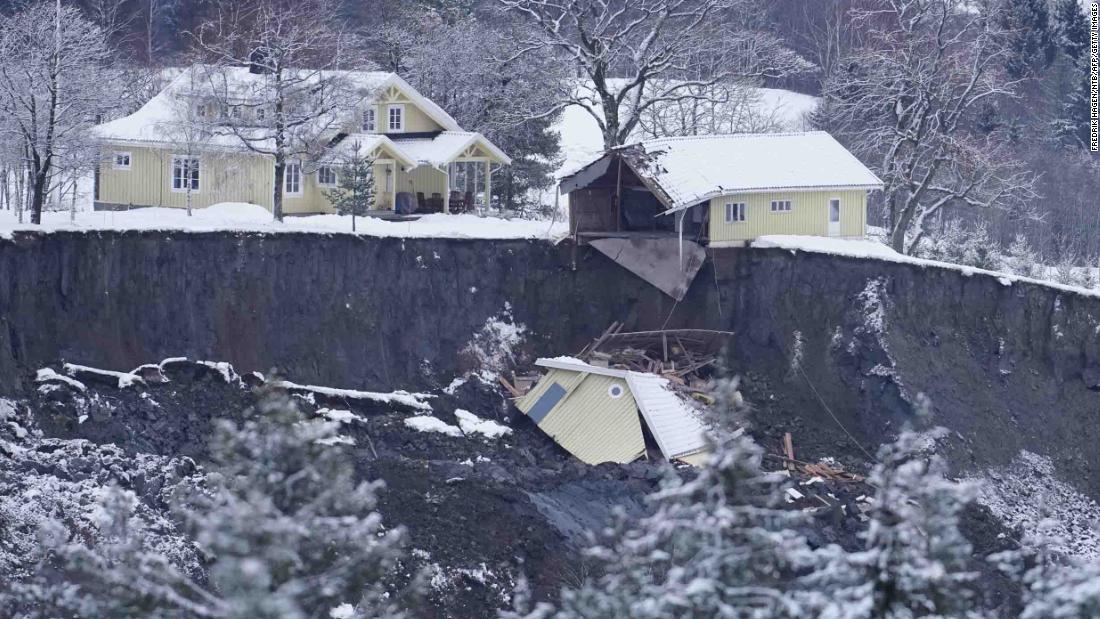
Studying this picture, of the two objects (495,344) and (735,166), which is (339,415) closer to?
→ (495,344)

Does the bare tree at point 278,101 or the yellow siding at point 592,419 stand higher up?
the bare tree at point 278,101

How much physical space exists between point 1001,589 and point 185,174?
26450mm

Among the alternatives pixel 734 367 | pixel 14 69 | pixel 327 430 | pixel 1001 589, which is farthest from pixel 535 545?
pixel 14 69

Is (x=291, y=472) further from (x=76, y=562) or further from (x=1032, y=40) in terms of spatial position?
(x=1032, y=40)

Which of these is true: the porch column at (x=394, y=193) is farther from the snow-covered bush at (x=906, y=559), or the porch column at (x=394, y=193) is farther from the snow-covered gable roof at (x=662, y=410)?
the snow-covered bush at (x=906, y=559)

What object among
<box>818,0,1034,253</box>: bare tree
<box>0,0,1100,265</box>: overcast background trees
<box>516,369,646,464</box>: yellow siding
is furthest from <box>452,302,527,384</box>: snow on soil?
<box>818,0,1034,253</box>: bare tree

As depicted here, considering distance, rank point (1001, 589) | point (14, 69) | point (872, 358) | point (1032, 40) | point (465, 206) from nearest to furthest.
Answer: point (1001, 589) → point (872, 358) → point (14, 69) → point (465, 206) → point (1032, 40)

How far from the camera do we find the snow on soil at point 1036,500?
31.3 metres

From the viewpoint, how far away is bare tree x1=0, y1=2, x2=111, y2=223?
37.6 metres

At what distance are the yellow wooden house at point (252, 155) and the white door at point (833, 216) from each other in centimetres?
1211

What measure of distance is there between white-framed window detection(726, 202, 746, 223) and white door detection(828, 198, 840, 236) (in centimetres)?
263

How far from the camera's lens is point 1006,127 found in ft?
212

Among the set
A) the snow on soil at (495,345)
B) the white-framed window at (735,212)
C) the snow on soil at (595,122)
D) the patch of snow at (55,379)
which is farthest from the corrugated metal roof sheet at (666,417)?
the snow on soil at (595,122)

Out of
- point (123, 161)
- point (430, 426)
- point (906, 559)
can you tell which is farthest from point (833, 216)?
point (906, 559)
